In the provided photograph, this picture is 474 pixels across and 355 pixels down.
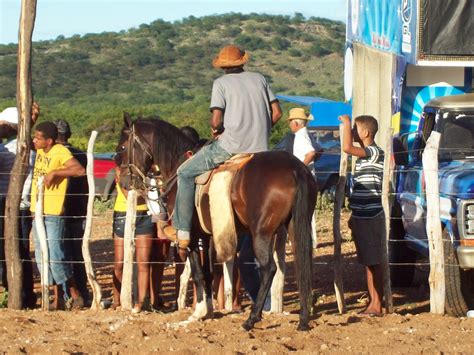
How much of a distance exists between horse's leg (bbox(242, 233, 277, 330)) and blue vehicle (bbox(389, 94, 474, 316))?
5.72 ft

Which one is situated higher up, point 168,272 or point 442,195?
point 442,195

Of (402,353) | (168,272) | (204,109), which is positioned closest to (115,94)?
(204,109)

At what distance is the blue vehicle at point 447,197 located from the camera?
999 centimetres

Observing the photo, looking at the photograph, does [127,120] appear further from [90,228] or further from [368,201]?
[368,201]

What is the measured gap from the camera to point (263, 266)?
371 inches

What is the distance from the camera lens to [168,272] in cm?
1502

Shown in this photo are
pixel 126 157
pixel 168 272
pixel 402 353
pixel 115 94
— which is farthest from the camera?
pixel 115 94

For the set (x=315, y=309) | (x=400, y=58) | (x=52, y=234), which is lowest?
(x=315, y=309)

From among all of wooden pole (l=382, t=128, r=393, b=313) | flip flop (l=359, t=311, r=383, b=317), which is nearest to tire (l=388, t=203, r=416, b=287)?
wooden pole (l=382, t=128, r=393, b=313)

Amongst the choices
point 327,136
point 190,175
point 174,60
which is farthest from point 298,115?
point 174,60

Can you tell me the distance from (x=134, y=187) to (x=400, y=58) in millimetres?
4426

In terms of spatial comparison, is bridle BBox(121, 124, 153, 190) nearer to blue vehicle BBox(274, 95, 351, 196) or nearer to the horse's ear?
the horse's ear

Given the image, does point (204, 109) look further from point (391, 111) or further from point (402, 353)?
point (402, 353)

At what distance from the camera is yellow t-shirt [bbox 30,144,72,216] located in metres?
11.3
